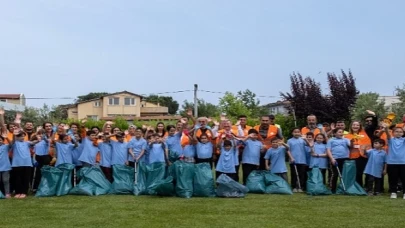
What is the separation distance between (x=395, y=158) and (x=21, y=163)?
748 cm

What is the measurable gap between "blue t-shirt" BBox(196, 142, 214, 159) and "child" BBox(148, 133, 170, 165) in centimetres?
69

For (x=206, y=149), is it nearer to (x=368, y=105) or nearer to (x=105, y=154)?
(x=105, y=154)

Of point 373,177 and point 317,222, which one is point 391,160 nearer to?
point 373,177

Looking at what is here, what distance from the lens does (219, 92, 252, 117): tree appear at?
4749 cm

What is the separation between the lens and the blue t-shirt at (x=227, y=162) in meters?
11.8

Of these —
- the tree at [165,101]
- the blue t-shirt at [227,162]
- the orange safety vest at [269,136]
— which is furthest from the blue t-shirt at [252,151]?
the tree at [165,101]

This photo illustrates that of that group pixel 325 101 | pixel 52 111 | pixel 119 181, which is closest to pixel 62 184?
pixel 119 181

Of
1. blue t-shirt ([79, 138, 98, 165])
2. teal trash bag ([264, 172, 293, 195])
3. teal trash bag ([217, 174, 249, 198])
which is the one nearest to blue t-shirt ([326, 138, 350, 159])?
teal trash bag ([264, 172, 293, 195])

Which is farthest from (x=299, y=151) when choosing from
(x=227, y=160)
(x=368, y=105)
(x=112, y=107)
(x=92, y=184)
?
(x=112, y=107)

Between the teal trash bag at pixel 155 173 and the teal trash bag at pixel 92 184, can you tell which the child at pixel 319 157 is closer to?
the teal trash bag at pixel 155 173

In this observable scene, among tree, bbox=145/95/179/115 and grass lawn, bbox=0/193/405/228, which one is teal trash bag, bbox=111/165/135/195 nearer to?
grass lawn, bbox=0/193/405/228

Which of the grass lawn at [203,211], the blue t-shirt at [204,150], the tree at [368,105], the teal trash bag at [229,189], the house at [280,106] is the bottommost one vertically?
the grass lawn at [203,211]

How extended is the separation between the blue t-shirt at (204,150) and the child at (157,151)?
69 centimetres

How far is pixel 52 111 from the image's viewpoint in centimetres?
3700
